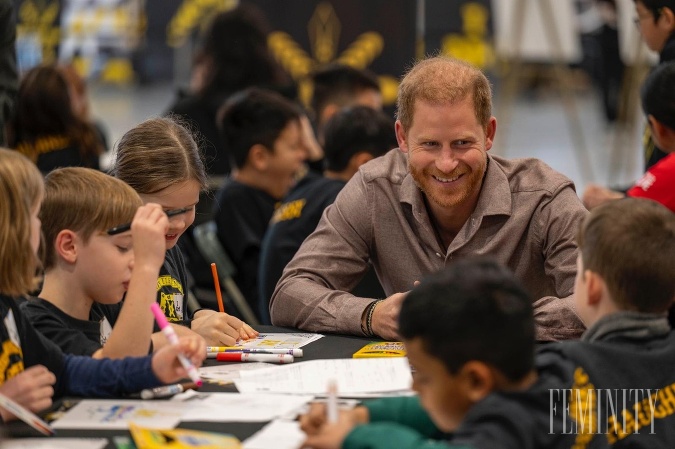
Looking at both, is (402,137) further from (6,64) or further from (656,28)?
(6,64)

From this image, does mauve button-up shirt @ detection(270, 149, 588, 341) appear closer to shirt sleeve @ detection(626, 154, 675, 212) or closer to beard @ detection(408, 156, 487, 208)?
beard @ detection(408, 156, 487, 208)

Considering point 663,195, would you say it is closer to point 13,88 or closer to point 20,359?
point 20,359

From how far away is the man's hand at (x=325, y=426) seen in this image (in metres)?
1.87

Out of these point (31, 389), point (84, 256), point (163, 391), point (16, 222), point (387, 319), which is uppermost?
point (16, 222)

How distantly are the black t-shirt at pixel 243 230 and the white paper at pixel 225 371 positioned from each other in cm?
209

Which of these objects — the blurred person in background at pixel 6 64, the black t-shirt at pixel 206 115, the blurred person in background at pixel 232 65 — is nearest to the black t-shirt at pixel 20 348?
the blurred person in background at pixel 6 64

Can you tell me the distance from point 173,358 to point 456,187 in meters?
1.09

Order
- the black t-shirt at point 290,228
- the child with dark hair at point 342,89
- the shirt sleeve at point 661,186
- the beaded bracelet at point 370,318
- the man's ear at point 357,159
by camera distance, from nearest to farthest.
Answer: the beaded bracelet at point 370,318 → the shirt sleeve at point 661,186 → the black t-shirt at point 290,228 → the man's ear at point 357,159 → the child with dark hair at point 342,89

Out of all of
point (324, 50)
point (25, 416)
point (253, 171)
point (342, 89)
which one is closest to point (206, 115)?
point (342, 89)

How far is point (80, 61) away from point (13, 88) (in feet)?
28.9

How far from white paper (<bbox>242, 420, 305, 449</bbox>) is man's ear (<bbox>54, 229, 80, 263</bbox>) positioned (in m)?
0.74

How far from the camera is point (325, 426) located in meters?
1.91

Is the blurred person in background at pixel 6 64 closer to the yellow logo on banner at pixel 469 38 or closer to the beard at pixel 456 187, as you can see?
the beard at pixel 456 187

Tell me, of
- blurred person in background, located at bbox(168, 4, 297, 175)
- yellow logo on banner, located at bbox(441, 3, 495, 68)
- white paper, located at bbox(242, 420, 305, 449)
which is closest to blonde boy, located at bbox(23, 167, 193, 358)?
white paper, located at bbox(242, 420, 305, 449)
